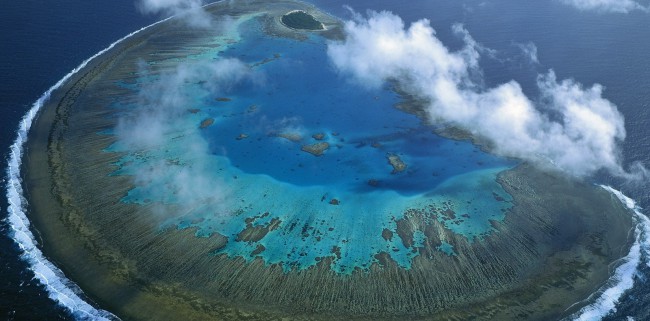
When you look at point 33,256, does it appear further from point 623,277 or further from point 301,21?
point 301,21

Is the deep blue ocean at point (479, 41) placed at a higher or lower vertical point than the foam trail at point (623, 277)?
higher

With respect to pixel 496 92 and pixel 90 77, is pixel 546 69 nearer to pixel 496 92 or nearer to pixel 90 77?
pixel 496 92

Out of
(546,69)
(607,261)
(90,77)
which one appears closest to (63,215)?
(90,77)

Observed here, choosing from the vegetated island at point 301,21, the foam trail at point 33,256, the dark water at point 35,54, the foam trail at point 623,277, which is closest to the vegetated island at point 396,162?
the foam trail at point 623,277

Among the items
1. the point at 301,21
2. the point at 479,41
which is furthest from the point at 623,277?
the point at 301,21

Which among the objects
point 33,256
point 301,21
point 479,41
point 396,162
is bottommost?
point 33,256

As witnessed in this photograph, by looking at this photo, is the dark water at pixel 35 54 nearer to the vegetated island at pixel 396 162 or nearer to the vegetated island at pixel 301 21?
the vegetated island at pixel 301 21
